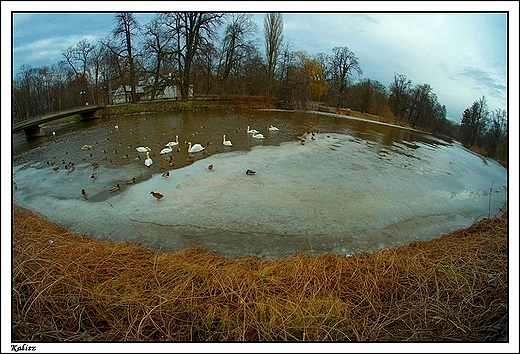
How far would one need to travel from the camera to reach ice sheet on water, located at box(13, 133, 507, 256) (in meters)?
4.83

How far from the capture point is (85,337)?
7.94 feet

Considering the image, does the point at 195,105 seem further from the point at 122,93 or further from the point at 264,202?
the point at 264,202

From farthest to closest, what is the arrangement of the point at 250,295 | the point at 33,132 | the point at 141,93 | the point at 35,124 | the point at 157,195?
the point at 141,93
the point at 33,132
the point at 35,124
the point at 157,195
the point at 250,295

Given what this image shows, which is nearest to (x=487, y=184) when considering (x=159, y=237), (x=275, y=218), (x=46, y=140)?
(x=275, y=218)

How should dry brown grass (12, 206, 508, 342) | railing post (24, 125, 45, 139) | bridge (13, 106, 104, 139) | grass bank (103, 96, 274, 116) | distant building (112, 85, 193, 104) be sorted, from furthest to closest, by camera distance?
distant building (112, 85, 193, 104)
grass bank (103, 96, 274, 116)
railing post (24, 125, 45, 139)
bridge (13, 106, 104, 139)
dry brown grass (12, 206, 508, 342)

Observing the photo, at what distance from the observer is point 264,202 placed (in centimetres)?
609

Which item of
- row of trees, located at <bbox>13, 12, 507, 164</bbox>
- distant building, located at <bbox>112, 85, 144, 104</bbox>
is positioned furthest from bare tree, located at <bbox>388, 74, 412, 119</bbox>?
distant building, located at <bbox>112, 85, 144, 104</bbox>

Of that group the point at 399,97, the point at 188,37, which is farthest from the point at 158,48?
the point at 399,97

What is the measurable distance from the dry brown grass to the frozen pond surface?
2.58ft

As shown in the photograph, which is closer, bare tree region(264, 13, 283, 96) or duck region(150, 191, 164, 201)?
duck region(150, 191, 164, 201)

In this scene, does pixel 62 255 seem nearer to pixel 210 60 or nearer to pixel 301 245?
pixel 301 245

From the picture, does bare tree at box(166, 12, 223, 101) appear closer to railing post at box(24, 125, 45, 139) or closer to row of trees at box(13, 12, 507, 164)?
row of trees at box(13, 12, 507, 164)

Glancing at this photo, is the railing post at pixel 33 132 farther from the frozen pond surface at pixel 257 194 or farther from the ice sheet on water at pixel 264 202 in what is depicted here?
the ice sheet on water at pixel 264 202

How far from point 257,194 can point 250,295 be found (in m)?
3.52
